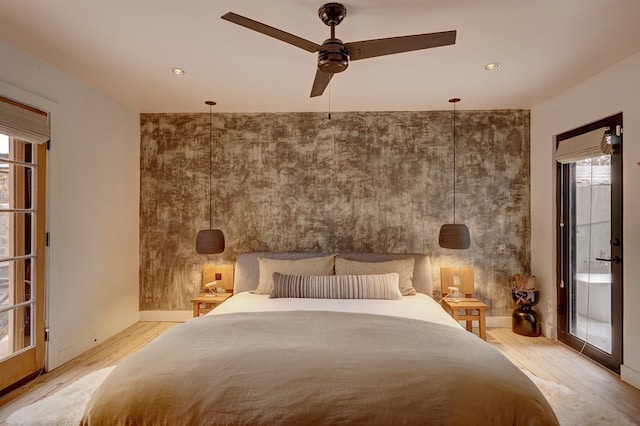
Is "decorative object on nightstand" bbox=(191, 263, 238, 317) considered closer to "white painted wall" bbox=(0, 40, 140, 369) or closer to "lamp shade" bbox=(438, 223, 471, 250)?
"white painted wall" bbox=(0, 40, 140, 369)

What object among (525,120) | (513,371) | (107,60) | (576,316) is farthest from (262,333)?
(525,120)

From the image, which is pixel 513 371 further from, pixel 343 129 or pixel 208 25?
pixel 343 129

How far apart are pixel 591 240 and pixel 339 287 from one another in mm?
2411

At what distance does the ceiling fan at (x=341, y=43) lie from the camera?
5.80 feet

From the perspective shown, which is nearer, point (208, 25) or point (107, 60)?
point (208, 25)

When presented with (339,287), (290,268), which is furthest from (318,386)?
(290,268)

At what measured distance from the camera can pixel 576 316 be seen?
3533mm

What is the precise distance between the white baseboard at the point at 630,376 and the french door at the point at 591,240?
9 centimetres

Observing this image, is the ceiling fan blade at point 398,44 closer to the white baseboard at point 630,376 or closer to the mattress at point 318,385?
the mattress at point 318,385

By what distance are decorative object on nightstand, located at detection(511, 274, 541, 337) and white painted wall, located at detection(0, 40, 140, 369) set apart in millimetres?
4380

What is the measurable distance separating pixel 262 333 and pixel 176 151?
9.77 feet

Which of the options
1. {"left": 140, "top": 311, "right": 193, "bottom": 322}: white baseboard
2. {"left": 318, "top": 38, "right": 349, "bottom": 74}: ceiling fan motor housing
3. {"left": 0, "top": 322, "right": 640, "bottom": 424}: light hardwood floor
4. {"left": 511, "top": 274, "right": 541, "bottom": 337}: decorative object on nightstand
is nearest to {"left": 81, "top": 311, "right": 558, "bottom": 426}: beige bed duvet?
{"left": 0, "top": 322, "right": 640, "bottom": 424}: light hardwood floor

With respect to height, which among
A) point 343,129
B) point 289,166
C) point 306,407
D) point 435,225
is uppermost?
point 343,129

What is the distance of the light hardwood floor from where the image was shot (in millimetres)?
2521
